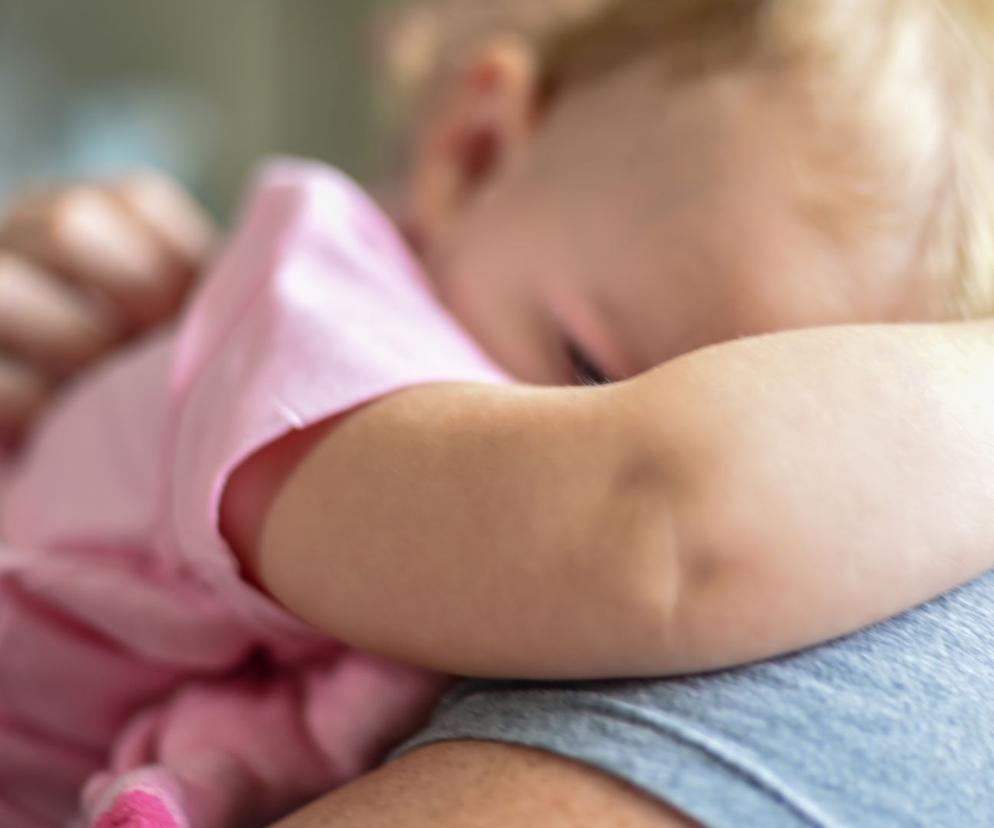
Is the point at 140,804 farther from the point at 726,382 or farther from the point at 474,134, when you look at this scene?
the point at 474,134

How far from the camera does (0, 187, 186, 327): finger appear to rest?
89 centimetres

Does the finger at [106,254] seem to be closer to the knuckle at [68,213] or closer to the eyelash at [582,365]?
the knuckle at [68,213]

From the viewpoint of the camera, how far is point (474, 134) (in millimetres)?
821

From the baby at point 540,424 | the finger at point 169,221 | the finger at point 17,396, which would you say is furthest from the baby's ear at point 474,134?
the finger at point 17,396

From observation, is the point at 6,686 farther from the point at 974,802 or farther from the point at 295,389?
the point at 974,802

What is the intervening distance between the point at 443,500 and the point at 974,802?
19 cm

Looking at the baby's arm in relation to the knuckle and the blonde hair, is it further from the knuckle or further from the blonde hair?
the knuckle

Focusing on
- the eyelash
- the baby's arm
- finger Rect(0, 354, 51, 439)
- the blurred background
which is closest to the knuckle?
finger Rect(0, 354, 51, 439)

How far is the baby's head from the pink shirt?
7 cm

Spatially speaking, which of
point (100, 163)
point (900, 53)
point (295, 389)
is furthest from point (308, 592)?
point (100, 163)

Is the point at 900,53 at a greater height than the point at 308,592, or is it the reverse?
the point at 900,53

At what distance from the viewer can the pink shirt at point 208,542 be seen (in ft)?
1.52

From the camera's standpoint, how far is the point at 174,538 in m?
0.55

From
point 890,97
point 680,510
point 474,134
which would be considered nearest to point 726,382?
point 680,510
